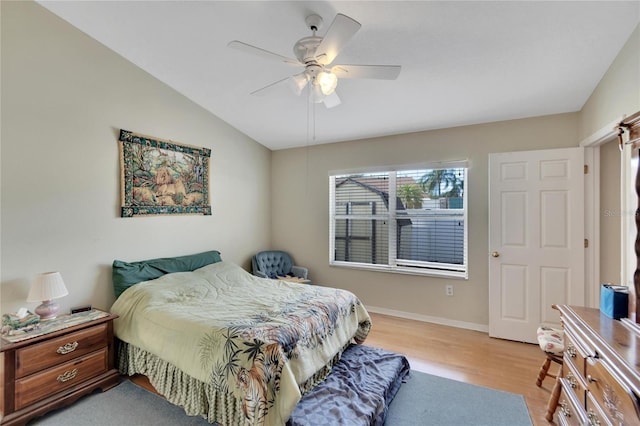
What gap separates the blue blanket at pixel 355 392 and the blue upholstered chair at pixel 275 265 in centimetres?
199

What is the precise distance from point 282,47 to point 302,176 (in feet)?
7.58

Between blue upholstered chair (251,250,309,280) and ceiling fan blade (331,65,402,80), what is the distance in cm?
291

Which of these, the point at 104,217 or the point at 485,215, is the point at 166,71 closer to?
the point at 104,217

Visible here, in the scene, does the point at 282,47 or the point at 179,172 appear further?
the point at 179,172

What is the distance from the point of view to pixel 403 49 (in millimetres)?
2301

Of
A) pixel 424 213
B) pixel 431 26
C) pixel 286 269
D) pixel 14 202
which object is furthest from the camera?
pixel 286 269

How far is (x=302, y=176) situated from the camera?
4582 millimetres

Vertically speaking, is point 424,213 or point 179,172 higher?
point 179,172

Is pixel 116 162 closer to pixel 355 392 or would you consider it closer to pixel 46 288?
pixel 46 288

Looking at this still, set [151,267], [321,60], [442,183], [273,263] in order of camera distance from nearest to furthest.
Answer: [321,60] < [151,267] < [442,183] < [273,263]

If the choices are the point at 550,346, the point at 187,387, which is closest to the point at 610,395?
the point at 550,346

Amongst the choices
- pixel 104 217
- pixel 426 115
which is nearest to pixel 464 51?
pixel 426 115

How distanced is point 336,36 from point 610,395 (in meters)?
2.10

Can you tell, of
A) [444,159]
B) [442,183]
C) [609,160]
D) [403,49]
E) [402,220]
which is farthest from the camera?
[402,220]
